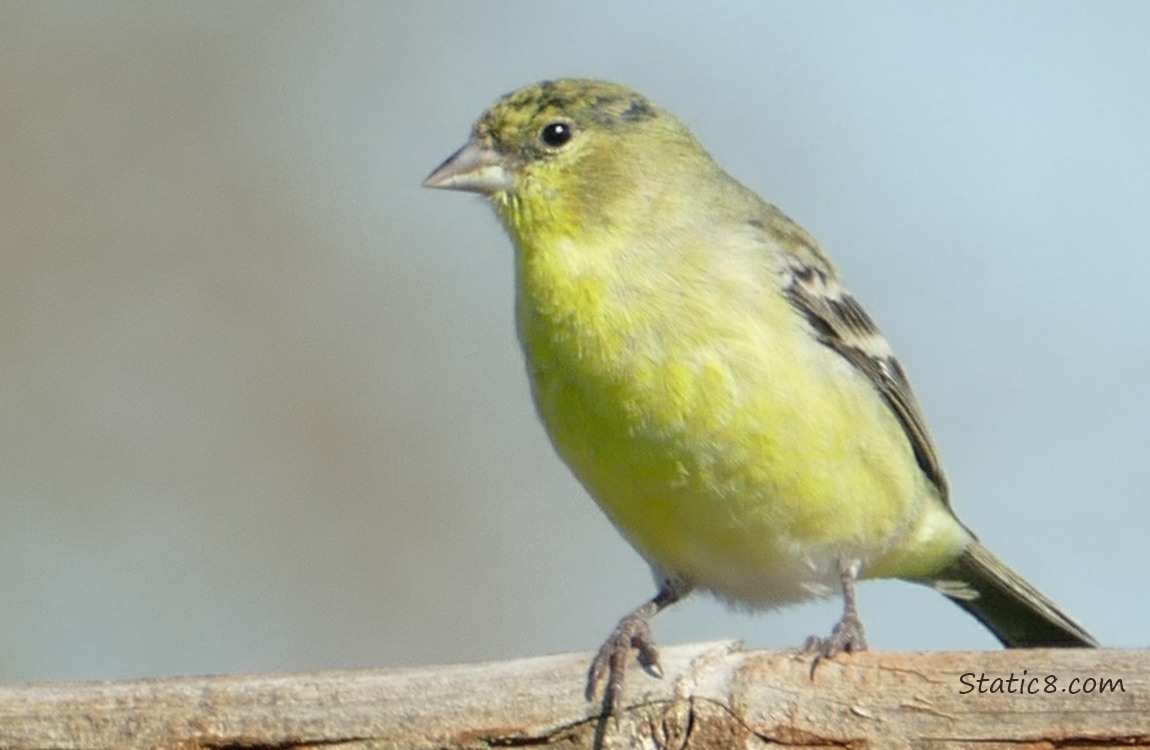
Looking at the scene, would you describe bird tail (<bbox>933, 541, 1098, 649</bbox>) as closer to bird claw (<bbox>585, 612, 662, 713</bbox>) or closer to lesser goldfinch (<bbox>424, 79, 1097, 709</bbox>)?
lesser goldfinch (<bbox>424, 79, 1097, 709</bbox>)

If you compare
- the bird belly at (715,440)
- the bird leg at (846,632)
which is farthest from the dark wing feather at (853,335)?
the bird leg at (846,632)

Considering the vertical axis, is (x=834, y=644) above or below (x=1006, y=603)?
below

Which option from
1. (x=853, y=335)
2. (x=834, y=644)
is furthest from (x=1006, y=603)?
(x=834, y=644)

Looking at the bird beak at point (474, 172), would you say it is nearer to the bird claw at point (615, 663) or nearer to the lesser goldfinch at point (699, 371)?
the lesser goldfinch at point (699, 371)

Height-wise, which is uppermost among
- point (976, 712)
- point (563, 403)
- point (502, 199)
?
point (502, 199)

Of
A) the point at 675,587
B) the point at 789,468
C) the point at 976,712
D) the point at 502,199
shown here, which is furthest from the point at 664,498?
the point at 976,712

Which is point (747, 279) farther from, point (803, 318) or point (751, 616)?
point (751, 616)

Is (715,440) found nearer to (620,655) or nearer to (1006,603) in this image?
(620,655)
